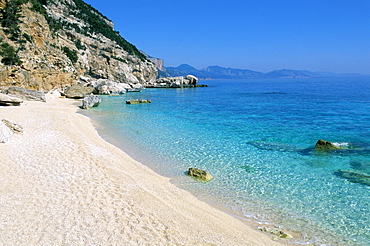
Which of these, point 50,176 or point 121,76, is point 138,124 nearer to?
point 50,176

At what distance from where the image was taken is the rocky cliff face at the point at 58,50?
34.1 m

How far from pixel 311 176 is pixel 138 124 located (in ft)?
45.7

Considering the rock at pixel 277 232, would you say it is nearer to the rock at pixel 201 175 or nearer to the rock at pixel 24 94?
the rock at pixel 201 175

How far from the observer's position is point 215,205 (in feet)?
24.0

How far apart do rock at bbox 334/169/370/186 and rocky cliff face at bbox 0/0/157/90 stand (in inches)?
1341

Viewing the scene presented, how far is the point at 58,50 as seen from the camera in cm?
4772

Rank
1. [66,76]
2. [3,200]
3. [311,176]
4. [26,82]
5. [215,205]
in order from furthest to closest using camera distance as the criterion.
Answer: [66,76], [26,82], [311,176], [215,205], [3,200]

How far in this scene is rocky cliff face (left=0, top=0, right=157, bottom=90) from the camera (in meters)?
34.1

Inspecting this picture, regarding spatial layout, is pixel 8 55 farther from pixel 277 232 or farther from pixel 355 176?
pixel 355 176

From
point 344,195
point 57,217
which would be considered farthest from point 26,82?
point 344,195

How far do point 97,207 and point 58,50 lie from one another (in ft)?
164

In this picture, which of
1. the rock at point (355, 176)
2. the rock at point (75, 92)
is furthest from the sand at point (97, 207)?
the rock at point (75, 92)

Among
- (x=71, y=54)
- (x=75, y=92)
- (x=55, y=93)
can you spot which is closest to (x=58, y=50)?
(x=71, y=54)

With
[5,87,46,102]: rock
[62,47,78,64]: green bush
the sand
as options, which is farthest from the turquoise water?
[62,47,78,64]: green bush
